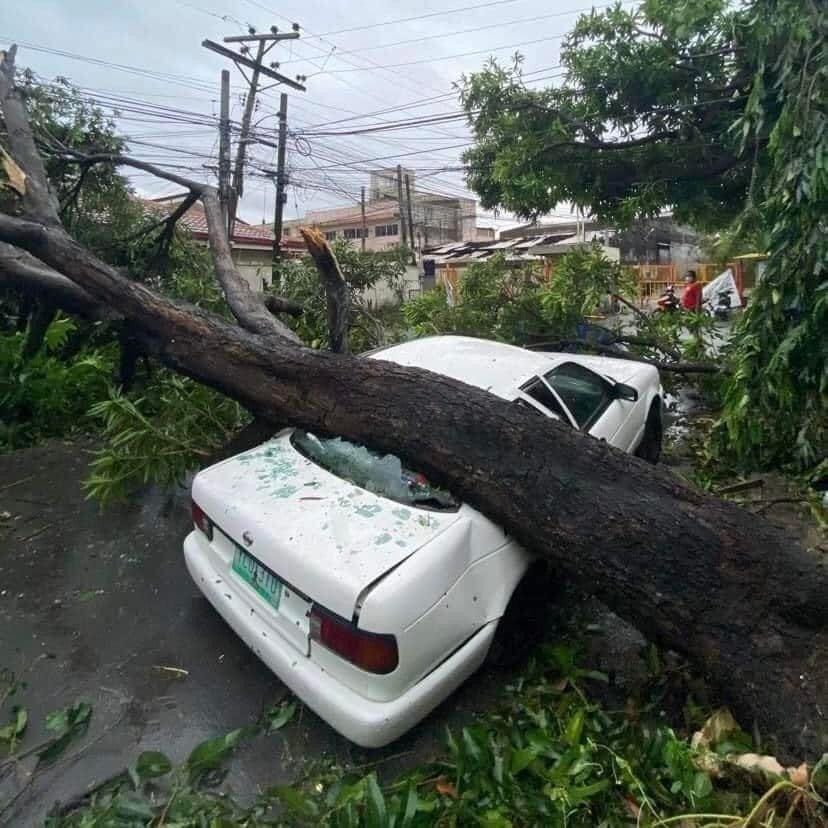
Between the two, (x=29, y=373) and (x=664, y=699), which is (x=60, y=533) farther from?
(x=664, y=699)

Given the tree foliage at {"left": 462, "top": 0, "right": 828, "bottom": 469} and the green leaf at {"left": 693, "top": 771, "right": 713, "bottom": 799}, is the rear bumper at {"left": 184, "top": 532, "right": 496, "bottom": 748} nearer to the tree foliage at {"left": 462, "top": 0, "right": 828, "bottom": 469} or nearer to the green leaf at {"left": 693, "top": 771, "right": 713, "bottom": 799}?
the green leaf at {"left": 693, "top": 771, "right": 713, "bottom": 799}

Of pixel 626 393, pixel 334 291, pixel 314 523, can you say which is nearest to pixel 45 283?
pixel 334 291

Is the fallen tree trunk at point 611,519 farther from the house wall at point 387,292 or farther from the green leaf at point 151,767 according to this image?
the house wall at point 387,292

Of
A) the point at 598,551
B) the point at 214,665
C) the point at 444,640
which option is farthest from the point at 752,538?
the point at 214,665

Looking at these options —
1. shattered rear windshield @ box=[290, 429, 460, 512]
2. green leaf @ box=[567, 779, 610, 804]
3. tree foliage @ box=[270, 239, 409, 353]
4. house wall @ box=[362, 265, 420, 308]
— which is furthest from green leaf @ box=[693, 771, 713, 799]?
house wall @ box=[362, 265, 420, 308]

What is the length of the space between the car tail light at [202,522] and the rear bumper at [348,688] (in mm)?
356

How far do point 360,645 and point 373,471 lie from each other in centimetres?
107

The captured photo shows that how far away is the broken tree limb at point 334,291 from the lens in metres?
3.75

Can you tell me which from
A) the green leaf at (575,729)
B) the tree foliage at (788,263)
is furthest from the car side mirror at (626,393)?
the green leaf at (575,729)

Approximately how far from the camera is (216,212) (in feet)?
19.2

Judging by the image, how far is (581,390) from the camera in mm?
3863

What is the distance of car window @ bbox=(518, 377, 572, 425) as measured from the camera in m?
3.43

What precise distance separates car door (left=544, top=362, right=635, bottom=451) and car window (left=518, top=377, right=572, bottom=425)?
0.09 meters

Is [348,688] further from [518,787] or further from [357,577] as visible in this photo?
[518,787]
